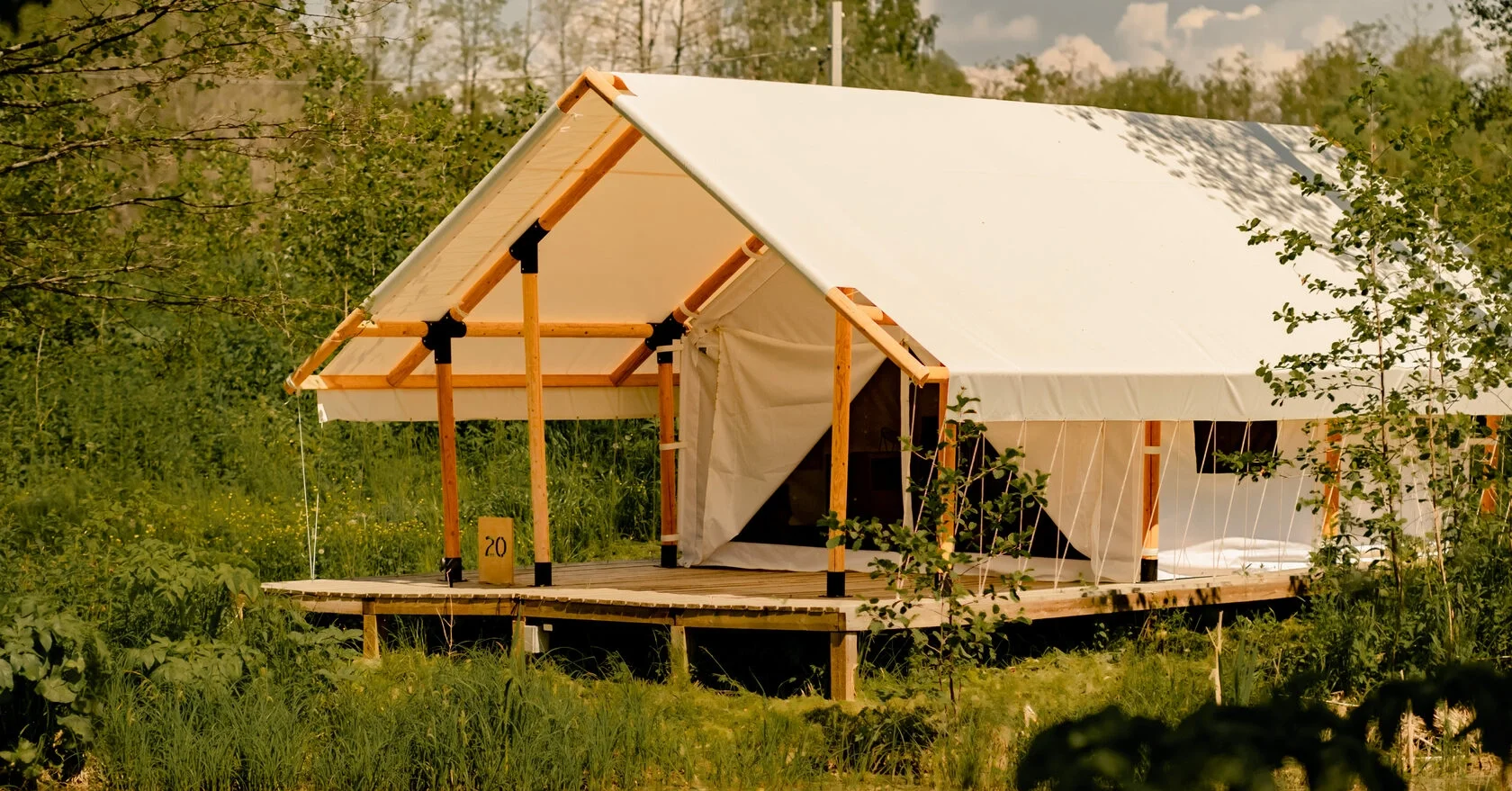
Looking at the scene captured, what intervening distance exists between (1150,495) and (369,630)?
4.01m

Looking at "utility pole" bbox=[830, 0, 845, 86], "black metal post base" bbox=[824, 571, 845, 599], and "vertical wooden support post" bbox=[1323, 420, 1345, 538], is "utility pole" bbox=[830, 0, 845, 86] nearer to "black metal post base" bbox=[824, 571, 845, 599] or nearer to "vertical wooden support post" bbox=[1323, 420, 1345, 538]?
"vertical wooden support post" bbox=[1323, 420, 1345, 538]

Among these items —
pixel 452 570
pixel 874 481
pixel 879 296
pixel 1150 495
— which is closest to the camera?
pixel 879 296

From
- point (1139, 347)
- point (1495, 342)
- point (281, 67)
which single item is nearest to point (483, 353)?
point (281, 67)

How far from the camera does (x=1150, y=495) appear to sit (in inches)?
323

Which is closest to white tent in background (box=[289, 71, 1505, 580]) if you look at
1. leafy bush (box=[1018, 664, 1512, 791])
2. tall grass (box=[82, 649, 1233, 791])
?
tall grass (box=[82, 649, 1233, 791])

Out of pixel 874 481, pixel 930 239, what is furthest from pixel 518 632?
pixel 930 239

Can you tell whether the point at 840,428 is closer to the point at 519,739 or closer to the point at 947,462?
the point at 947,462

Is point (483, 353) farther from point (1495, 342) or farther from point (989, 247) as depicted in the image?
point (1495, 342)

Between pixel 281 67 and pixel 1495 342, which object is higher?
pixel 281 67

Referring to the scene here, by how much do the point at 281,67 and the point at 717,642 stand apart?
3.60m

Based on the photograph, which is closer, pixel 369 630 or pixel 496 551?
pixel 369 630

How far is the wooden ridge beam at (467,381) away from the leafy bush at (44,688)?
3.14 metres

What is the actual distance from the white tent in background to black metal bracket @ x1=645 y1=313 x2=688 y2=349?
0.03 metres

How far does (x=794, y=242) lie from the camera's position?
7254 millimetres
